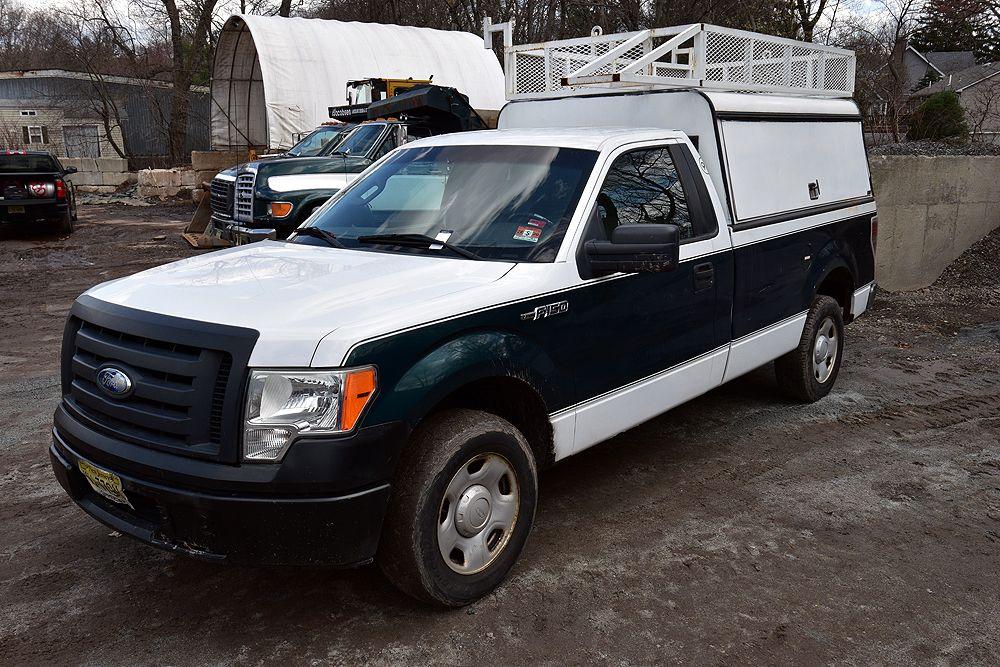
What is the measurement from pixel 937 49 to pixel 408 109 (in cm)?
6217

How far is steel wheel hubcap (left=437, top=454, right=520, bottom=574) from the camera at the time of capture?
3500 millimetres

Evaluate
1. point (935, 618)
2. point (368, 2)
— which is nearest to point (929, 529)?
point (935, 618)

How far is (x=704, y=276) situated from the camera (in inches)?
191

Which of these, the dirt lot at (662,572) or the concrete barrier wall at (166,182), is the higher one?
the concrete barrier wall at (166,182)

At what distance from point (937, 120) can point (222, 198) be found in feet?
46.3

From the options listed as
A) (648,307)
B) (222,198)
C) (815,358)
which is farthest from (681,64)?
(222,198)

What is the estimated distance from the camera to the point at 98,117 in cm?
4047

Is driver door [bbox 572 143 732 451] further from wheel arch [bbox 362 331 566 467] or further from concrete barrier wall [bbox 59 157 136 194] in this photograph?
concrete barrier wall [bbox 59 157 136 194]

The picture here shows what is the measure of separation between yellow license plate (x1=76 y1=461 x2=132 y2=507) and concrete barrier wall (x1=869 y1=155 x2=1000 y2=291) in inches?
353

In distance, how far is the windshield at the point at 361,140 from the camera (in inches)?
549

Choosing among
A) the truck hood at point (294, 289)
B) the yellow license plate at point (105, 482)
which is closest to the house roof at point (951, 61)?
the truck hood at point (294, 289)

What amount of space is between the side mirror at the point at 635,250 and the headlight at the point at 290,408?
4.81 ft

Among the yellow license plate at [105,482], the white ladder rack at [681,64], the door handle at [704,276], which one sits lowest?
the yellow license plate at [105,482]

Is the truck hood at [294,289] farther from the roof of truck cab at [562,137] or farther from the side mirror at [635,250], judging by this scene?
the roof of truck cab at [562,137]
